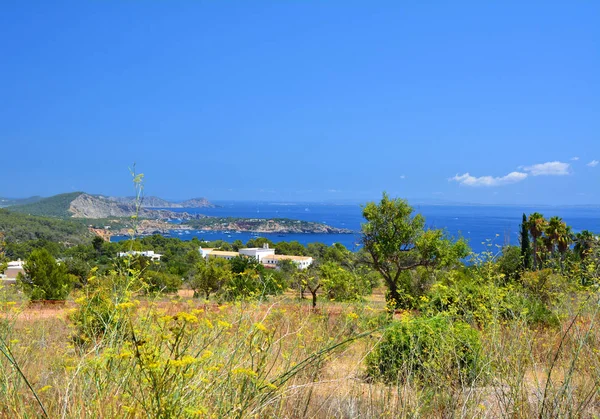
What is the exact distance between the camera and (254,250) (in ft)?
151

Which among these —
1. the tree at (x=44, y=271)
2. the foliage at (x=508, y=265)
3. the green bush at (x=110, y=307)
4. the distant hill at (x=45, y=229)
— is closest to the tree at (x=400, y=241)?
the foliage at (x=508, y=265)

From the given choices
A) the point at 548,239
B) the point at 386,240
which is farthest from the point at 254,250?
the point at 386,240

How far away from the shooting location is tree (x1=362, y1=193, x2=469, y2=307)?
579 inches

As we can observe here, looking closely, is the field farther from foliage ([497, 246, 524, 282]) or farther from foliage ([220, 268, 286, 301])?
foliage ([497, 246, 524, 282])

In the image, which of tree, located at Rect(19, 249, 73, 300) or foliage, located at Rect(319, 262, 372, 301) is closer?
foliage, located at Rect(319, 262, 372, 301)

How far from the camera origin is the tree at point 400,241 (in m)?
14.7

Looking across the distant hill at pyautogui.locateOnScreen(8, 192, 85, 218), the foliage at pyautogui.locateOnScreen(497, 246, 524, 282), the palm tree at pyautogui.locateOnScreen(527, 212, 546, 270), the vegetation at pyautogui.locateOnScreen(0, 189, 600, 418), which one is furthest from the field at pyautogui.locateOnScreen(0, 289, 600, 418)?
the distant hill at pyautogui.locateOnScreen(8, 192, 85, 218)

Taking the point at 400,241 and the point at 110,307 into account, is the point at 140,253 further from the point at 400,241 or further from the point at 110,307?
the point at 400,241

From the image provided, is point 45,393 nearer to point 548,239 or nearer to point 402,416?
point 402,416

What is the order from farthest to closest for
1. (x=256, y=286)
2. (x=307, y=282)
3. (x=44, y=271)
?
(x=44, y=271), (x=307, y=282), (x=256, y=286)

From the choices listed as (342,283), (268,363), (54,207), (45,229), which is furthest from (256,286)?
(54,207)

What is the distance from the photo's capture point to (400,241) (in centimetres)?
1477

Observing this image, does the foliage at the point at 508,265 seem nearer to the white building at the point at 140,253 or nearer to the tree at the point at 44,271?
the white building at the point at 140,253

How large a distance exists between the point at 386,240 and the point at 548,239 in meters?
13.2
